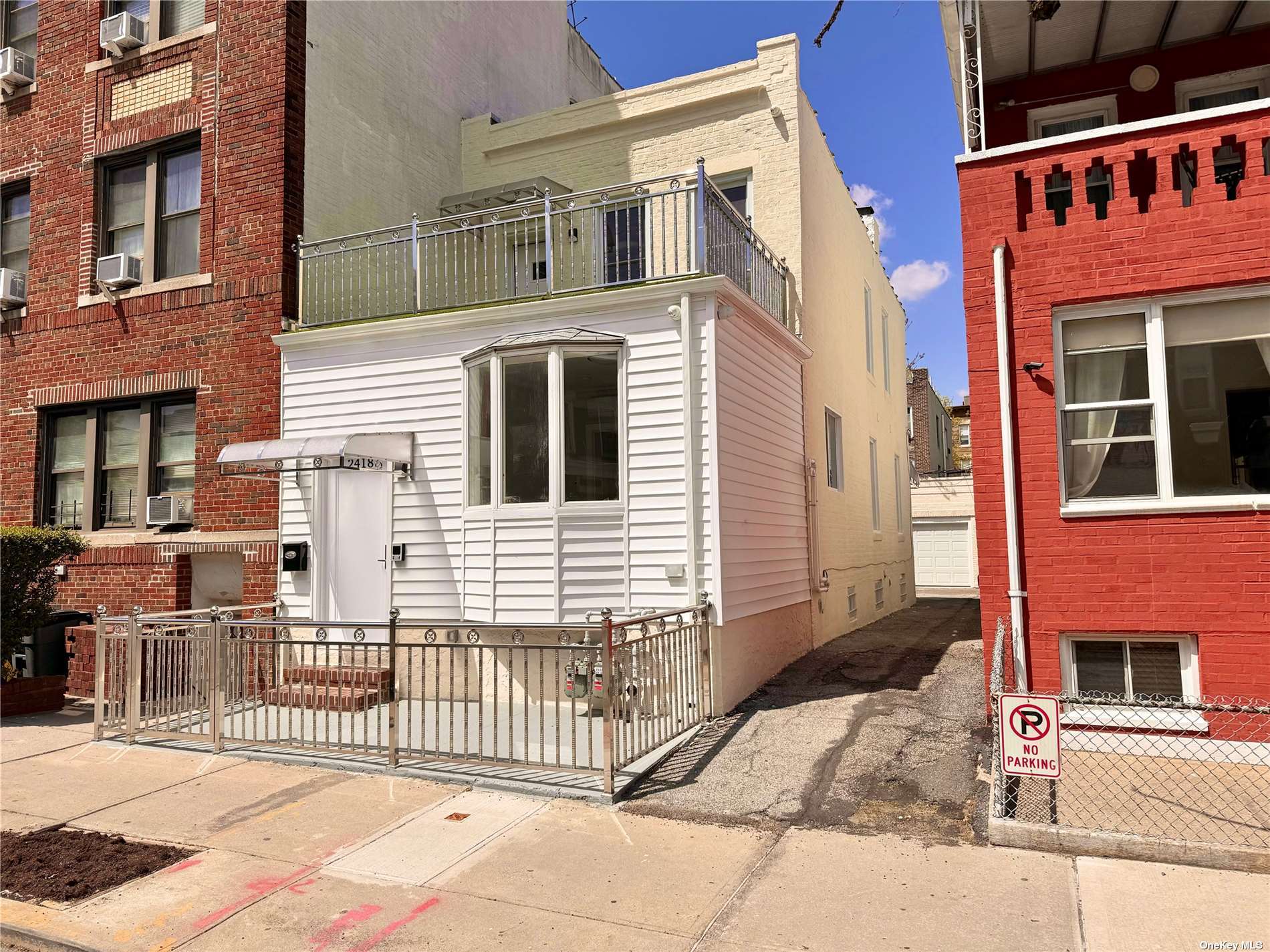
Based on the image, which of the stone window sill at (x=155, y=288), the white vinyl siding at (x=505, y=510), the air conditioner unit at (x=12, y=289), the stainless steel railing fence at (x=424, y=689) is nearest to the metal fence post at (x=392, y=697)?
the stainless steel railing fence at (x=424, y=689)

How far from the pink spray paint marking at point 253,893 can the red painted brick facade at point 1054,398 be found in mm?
5674

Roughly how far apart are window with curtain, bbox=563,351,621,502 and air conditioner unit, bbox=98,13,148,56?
853 centimetres

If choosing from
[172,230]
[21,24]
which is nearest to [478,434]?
[172,230]

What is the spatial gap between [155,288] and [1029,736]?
12.0 meters

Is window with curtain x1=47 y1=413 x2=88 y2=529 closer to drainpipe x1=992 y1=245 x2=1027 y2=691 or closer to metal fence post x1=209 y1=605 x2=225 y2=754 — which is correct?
metal fence post x1=209 y1=605 x2=225 y2=754

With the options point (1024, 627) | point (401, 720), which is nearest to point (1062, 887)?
point (1024, 627)

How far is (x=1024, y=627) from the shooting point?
7.34 meters

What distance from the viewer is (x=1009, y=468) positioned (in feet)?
24.3

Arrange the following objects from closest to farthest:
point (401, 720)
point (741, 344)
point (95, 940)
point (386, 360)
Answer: point (95, 940) < point (401, 720) < point (741, 344) < point (386, 360)

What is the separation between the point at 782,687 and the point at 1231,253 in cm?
587

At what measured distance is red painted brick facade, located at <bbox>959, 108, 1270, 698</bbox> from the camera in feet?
22.4

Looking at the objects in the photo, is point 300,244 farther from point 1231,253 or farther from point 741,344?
point 1231,253

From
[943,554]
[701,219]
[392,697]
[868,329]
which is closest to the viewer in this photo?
[392,697]

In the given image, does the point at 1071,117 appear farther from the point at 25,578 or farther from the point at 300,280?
the point at 25,578
